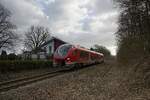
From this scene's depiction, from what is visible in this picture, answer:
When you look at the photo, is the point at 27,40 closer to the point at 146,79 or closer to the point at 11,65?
the point at 11,65

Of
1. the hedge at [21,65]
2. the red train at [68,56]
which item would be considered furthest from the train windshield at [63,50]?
the hedge at [21,65]

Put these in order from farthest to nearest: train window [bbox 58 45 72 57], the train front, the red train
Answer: train window [bbox 58 45 72 57]
the train front
the red train

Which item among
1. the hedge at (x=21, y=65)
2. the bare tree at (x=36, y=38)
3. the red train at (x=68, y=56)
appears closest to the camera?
the hedge at (x=21, y=65)

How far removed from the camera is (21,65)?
24.7 meters

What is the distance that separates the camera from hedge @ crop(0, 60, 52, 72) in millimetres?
22073

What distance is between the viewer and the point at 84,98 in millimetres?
9203

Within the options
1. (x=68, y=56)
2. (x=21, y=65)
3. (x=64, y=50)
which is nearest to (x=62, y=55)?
(x=64, y=50)

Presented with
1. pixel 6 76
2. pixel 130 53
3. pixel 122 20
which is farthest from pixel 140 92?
pixel 122 20

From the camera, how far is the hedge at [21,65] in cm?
2207

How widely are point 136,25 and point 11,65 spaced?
13187mm

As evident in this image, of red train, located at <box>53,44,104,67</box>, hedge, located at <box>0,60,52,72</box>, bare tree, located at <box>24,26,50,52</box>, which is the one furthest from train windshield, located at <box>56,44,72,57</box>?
bare tree, located at <box>24,26,50,52</box>

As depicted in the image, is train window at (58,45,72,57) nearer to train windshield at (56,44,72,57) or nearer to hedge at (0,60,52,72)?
train windshield at (56,44,72,57)

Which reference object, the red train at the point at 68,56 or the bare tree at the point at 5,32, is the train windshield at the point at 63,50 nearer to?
the red train at the point at 68,56

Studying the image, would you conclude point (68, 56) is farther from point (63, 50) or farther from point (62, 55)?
point (63, 50)
